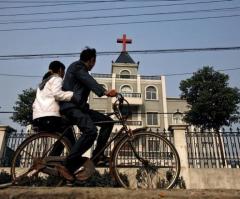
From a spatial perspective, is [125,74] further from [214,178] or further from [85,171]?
[85,171]

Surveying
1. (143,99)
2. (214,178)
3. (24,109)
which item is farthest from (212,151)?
(143,99)

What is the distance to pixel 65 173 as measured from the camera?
308 cm

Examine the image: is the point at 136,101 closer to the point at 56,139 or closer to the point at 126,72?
the point at 126,72

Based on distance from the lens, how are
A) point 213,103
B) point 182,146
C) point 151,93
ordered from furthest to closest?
point 151,93 < point 213,103 < point 182,146

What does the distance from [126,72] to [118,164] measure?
35205mm

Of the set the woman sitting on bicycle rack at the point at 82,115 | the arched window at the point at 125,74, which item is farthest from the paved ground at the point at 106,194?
the arched window at the point at 125,74

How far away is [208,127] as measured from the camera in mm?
20266

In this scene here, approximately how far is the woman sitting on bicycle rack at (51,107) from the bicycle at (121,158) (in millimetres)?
90

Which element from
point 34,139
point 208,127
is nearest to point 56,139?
point 34,139

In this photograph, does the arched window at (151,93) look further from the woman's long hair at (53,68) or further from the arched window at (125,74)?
the woman's long hair at (53,68)

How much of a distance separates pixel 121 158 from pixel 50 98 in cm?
126

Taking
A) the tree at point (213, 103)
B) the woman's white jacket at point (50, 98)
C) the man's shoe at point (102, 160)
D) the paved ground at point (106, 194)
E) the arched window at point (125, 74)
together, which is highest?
the arched window at point (125, 74)

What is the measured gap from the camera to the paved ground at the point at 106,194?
2360 millimetres

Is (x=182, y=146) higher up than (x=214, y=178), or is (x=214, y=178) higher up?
(x=182, y=146)
